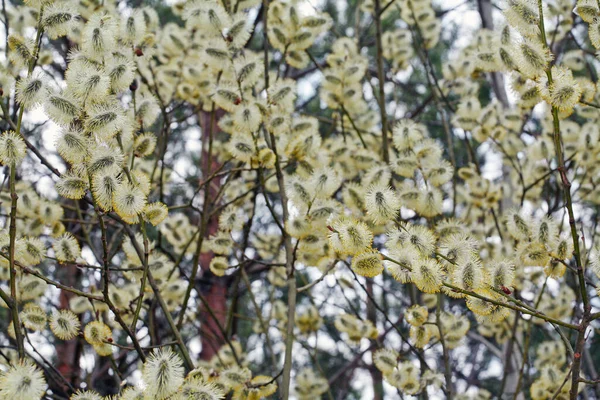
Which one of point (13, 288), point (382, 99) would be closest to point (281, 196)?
point (382, 99)

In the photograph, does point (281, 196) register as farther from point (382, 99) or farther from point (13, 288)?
point (13, 288)

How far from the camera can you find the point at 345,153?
3615mm

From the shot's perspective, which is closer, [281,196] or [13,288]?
[13,288]

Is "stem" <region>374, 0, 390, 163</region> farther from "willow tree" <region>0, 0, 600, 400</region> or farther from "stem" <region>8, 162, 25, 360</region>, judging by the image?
"stem" <region>8, 162, 25, 360</region>

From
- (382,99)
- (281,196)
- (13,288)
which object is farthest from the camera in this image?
(382,99)

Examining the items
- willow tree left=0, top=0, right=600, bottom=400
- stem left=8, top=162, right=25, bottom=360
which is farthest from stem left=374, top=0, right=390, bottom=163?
stem left=8, top=162, right=25, bottom=360

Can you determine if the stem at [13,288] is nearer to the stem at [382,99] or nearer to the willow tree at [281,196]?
the willow tree at [281,196]

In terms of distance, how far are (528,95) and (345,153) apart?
1.17 metres

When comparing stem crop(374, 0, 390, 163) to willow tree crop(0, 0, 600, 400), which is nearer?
willow tree crop(0, 0, 600, 400)

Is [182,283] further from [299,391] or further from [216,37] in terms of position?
[216,37]

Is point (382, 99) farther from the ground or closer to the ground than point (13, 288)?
farther from the ground

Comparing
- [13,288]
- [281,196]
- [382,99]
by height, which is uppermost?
[382,99]

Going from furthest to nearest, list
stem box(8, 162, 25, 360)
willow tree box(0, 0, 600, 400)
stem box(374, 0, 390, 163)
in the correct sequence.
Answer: stem box(374, 0, 390, 163) < willow tree box(0, 0, 600, 400) < stem box(8, 162, 25, 360)

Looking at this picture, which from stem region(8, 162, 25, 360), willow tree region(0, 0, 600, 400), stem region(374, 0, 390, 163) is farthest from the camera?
stem region(374, 0, 390, 163)
